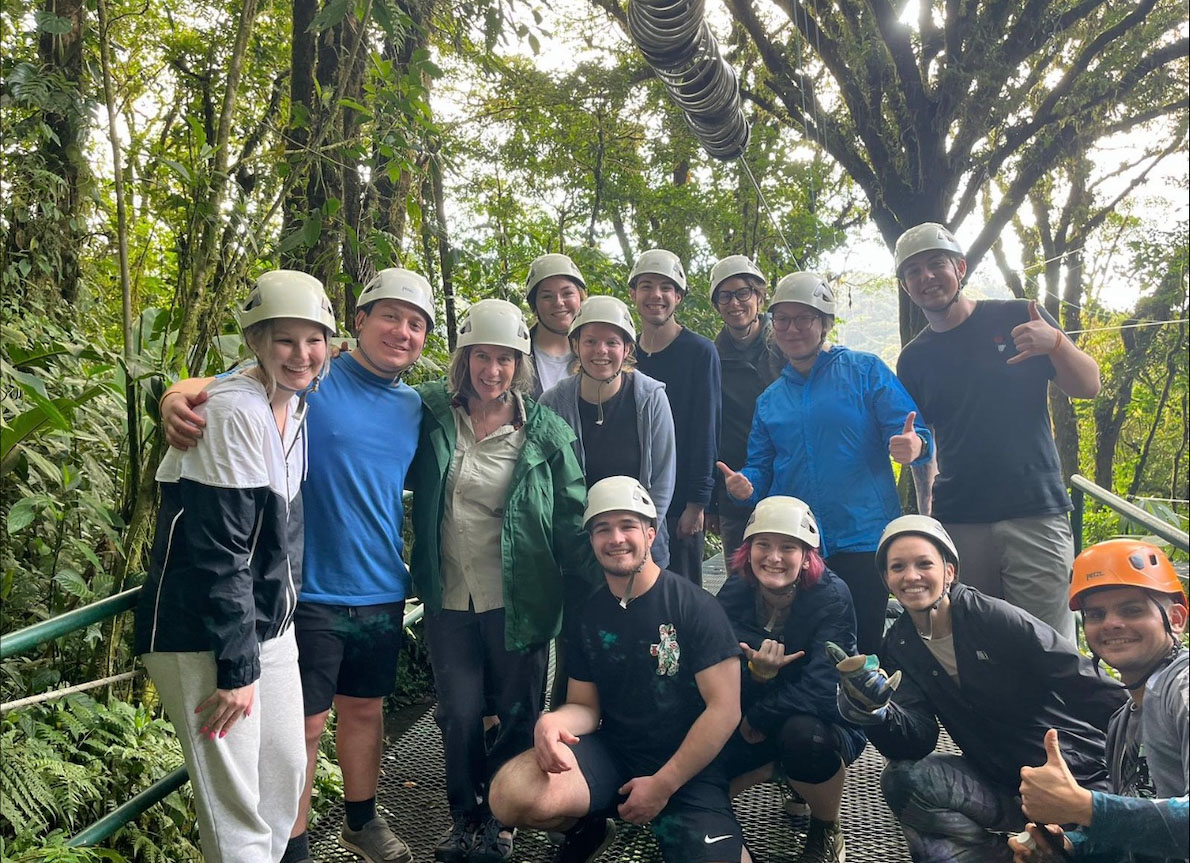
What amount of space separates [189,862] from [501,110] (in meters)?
8.23

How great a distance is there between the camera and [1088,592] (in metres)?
2.29

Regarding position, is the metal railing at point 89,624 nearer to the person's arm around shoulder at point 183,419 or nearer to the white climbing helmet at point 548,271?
the person's arm around shoulder at point 183,419

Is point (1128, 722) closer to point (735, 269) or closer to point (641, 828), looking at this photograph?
point (641, 828)

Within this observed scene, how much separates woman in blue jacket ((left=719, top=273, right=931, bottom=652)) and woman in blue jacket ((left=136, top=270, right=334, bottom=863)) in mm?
1904

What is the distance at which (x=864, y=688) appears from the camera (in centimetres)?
271

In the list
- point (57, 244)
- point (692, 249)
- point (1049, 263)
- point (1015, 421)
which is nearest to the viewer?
point (1015, 421)

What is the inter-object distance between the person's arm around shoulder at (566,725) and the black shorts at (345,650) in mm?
581

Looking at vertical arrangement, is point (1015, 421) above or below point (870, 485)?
above

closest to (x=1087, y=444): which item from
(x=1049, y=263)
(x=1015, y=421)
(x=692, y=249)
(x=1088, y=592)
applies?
(x=1049, y=263)

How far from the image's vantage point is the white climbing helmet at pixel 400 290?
3.12 m

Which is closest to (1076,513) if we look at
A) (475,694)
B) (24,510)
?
(475,694)

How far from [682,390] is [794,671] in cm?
138

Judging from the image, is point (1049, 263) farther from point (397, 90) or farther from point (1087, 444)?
point (397, 90)

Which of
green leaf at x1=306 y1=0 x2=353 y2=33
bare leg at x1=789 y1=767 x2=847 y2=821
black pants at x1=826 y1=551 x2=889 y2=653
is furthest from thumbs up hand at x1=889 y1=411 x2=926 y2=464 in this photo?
green leaf at x1=306 y1=0 x2=353 y2=33
